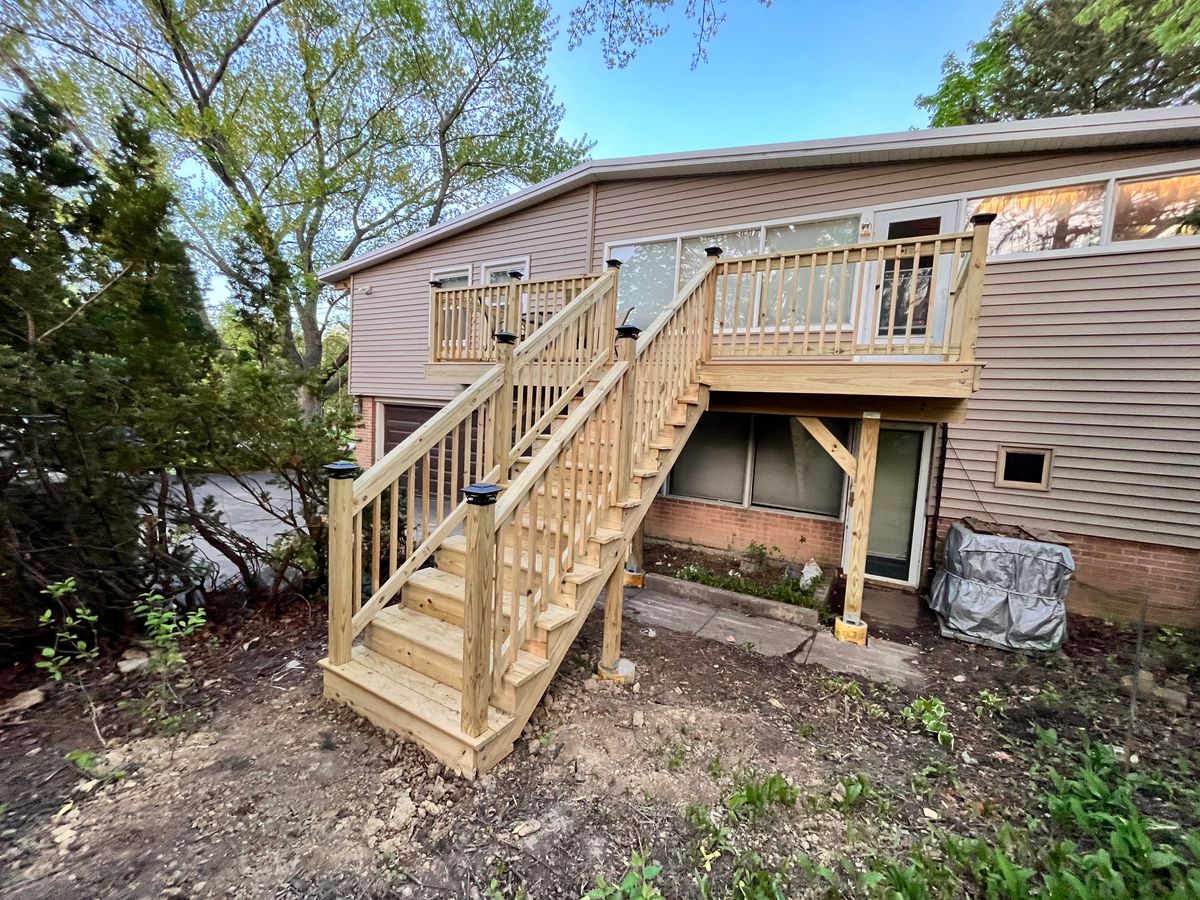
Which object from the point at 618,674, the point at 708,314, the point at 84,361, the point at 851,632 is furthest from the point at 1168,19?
the point at 84,361

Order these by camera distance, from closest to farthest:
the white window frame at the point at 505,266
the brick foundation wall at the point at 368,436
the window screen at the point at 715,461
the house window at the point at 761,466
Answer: the house window at the point at 761,466 → the window screen at the point at 715,461 → the white window frame at the point at 505,266 → the brick foundation wall at the point at 368,436

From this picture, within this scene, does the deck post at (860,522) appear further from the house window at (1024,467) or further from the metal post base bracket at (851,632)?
the house window at (1024,467)

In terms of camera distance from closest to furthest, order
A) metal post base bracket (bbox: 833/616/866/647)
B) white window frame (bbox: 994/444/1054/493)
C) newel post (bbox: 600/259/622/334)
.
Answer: metal post base bracket (bbox: 833/616/866/647) < newel post (bbox: 600/259/622/334) < white window frame (bbox: 994/444/1054/493)

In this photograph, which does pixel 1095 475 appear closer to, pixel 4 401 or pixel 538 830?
pixel 538 830

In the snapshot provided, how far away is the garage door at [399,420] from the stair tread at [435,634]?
21.2ft

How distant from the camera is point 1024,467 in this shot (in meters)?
4.86

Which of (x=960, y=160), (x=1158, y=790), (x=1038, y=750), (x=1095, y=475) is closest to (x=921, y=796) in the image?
(x=1038, y=750)

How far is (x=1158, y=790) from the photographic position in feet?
7.66

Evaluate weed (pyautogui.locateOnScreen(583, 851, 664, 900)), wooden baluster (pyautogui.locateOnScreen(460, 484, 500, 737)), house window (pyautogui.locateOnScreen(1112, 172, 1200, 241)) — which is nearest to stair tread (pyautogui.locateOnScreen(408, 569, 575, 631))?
wooden baluster (pyautogui.locateOnScreen(460, 484, 500, 737))

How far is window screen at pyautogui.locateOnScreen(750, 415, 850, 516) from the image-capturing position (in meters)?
5.67

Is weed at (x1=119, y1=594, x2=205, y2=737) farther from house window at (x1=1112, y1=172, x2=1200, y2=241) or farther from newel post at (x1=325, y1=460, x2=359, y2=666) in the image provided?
house window at (x1=1112, y1=172, x2=1200, y2=241)

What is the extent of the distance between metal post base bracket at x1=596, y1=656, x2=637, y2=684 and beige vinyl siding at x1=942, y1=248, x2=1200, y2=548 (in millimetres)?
4111

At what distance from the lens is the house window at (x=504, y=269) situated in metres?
7.49

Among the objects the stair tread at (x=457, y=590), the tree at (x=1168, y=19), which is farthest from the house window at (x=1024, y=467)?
the tree at (x=1168, y=19)
